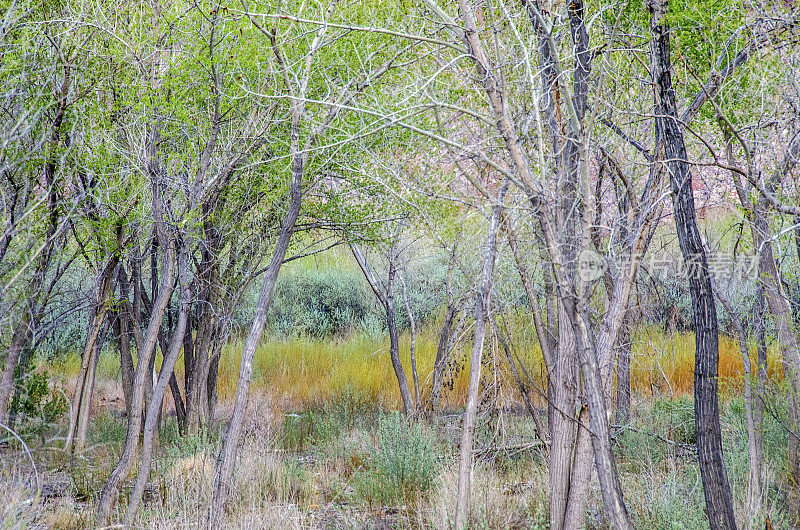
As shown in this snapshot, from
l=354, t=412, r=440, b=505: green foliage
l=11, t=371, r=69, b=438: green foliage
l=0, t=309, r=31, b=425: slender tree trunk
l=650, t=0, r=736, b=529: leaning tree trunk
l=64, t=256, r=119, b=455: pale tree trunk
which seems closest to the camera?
l=650, t=0, r=736, b=529: leaning tree trunk

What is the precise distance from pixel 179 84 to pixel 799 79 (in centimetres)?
373

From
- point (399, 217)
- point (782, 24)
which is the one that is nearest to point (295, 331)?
Answer: point (399, 217)

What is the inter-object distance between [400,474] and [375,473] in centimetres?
20

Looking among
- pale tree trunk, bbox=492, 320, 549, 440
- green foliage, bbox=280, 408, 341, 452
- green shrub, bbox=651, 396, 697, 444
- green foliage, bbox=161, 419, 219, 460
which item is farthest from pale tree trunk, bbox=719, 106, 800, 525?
green foliage, bbox=161, 419, 219, 460

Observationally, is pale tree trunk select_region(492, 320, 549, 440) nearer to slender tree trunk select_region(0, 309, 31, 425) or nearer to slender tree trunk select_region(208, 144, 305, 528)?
slender tree trunk select_region(208, 144, 305, 528)

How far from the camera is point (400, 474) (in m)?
4.71

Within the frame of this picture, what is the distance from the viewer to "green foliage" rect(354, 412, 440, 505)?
4.63m

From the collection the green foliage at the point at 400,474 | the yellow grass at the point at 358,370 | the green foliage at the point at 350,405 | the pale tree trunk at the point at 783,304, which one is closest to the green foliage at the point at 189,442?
the green foliage at the point at 400,474

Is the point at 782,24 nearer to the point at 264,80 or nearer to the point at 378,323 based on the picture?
the point at 264,80

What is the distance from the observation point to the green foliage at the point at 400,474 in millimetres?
4633

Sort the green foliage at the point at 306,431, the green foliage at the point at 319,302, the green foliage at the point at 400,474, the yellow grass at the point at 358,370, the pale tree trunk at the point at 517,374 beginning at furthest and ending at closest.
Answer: the green foliage at the point at 319,302, the yellow grass at the point at 358,370, the green foliage at the point at 306,431, the green foliage at the point at 400,474, the pale tree trunk at the point at 517,374

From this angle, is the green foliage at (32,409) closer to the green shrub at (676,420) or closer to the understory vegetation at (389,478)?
the understory vegetation at (389,478)

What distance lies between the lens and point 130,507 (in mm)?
3811

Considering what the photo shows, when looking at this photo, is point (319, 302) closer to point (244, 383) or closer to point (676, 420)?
point (676, 420)
